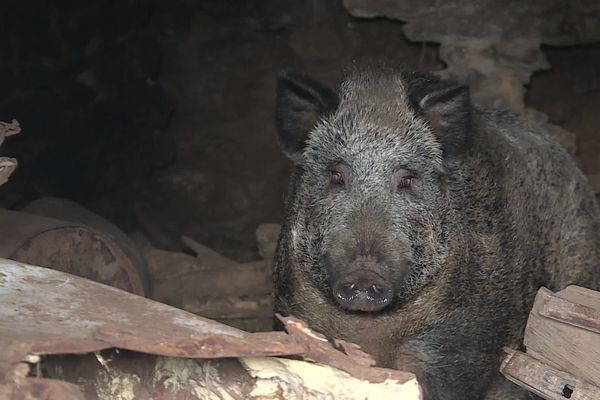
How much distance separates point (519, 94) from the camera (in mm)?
5516

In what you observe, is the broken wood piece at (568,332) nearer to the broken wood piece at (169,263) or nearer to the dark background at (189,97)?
the broken wood piece at (169,263)

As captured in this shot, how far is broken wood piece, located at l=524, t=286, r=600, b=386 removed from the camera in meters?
2.48

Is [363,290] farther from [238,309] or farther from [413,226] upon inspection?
[238,309]

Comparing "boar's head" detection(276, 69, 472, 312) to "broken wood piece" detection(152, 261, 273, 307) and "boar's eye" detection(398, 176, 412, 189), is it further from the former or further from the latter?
"broken wood piece" detection(152, 261, 273, 307)

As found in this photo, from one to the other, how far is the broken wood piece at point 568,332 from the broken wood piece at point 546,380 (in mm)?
17

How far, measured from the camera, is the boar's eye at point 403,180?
11.2ft

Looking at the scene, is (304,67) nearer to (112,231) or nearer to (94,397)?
(112,231)

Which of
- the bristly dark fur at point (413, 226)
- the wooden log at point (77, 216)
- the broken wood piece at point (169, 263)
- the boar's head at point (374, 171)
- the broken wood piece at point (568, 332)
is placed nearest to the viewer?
the broken wood piece at point (568, 332)

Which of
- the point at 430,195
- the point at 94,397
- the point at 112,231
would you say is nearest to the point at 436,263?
the point at 430,195

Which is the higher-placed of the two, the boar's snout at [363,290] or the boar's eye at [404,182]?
the boar's eye at [404,182]

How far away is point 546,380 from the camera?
2.63 m

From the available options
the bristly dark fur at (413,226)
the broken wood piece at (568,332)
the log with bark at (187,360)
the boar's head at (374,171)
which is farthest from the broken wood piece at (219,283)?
the log with bark at (187,360)

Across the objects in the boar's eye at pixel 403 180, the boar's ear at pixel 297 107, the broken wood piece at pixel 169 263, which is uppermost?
the boar's ear at pixel 297 107

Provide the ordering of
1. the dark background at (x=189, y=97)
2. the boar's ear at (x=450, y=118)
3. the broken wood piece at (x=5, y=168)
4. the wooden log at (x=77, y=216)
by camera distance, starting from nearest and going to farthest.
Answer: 1. the broken wood piece at (x=5, y=168)
2. the boar's ear at (x=450, y=118)
3. the wooden log at (x=77, y=216)
4. the dark background at (x=189, y=97)
